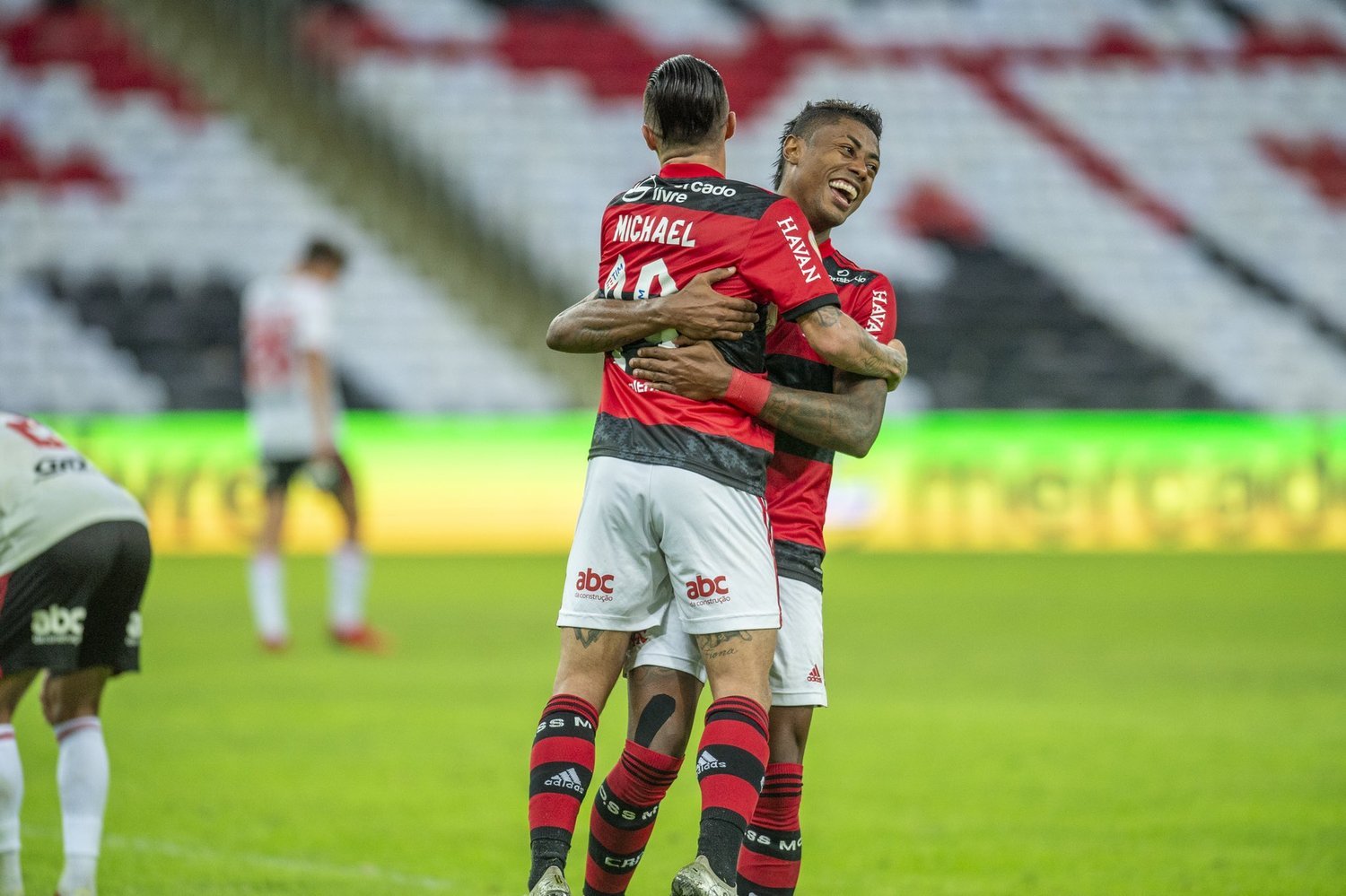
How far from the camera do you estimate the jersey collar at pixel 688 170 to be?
3949 millimetres

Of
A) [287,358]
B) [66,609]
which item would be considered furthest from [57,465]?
[287,358]

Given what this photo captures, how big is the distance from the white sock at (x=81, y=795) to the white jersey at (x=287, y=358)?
5.55 metres

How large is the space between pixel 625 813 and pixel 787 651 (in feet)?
1.79

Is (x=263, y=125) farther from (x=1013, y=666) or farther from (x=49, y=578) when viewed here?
(x=49, y=578)

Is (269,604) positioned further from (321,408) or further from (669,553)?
(669,553)

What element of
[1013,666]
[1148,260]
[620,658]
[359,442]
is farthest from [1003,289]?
[620,658]

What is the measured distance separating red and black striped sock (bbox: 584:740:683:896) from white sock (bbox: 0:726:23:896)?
4.96 feet

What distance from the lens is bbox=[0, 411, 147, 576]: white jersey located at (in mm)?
4406

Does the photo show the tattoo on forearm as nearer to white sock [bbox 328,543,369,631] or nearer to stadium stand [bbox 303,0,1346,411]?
white sock [bbox 328,543,369,631]

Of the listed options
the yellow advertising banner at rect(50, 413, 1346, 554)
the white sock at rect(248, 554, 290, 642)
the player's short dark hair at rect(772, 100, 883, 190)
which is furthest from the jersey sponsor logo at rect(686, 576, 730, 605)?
the yellow advertising banner at rect(50, 413, 1346, 554)

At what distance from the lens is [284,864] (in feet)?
16.7

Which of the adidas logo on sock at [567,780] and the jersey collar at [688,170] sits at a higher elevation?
the jersey collar at [688,170]

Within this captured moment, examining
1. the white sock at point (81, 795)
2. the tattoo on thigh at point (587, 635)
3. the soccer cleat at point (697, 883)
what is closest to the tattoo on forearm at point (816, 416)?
the tattoo on thigh at point (587, 635)

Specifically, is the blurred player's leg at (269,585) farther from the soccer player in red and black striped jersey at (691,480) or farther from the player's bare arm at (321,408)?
the soccer player in red and black striped jersey at (691,480)
